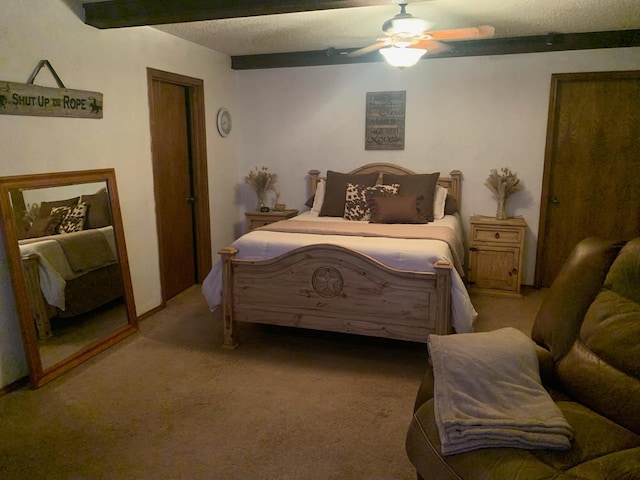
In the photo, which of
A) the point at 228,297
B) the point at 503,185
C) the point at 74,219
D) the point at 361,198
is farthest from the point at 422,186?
the point at 74,219

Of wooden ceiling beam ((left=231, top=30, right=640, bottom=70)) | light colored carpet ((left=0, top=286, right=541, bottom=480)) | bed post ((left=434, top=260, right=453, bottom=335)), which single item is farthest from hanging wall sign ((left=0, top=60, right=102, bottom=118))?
bed post ((left=434, top=260, right=453, bottom=335))

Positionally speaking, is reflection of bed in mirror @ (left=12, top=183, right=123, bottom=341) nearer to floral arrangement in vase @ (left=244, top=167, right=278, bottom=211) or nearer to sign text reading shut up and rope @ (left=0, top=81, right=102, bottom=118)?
sign text reading shut up and rope @ (left=0, top=81, right=102, bottom=118)

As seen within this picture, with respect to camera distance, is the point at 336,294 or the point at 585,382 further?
the point at 336,294

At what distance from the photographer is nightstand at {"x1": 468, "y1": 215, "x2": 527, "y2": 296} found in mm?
4234

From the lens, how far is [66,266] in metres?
2.98

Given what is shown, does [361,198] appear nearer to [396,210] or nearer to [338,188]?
[338,188]

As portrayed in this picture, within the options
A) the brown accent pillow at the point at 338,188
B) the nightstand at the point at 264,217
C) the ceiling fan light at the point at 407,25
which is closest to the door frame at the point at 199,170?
the nightstand at the point at 264,217

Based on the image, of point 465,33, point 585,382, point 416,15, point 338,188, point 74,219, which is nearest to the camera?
point 585,382

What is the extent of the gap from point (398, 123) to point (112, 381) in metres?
3.41

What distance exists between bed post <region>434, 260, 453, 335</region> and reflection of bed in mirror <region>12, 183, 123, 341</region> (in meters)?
2.25

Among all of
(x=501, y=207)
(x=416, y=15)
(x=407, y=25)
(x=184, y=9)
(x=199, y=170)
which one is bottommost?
(x=501, y=207)

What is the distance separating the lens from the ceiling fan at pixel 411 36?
274cm

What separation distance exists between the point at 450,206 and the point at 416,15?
1734 millimetres

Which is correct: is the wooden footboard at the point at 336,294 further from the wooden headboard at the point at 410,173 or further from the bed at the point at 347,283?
the wooden headboard at the point at 410,173
